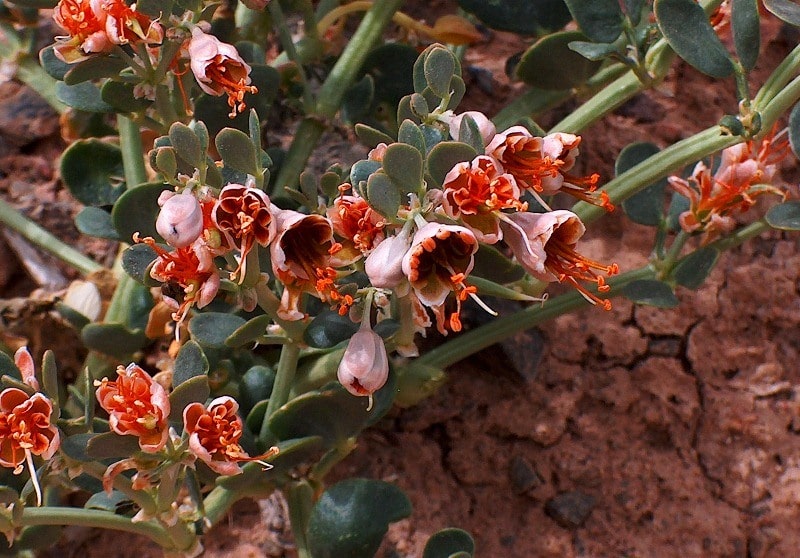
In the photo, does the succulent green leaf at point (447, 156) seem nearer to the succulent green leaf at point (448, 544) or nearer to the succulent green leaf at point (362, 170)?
the succulent green leaf at point (362, 170)

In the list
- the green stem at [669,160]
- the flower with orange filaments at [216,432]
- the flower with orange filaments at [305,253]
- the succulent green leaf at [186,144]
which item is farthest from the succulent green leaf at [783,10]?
the flower with orange filaments at [216,432]

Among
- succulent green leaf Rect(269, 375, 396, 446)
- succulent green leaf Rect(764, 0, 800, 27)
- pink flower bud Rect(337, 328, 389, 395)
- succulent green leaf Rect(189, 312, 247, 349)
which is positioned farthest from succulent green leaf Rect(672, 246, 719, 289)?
succulent green leaf Rect(189, 312, 247, 349)

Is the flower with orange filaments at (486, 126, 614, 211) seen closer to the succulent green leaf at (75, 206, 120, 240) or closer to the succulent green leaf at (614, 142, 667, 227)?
the succulent green leaf at (614, 142, 667, 227)

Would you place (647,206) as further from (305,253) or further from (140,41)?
(140,41)

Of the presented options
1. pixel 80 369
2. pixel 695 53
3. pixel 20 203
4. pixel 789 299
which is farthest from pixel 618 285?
pixel 20 203

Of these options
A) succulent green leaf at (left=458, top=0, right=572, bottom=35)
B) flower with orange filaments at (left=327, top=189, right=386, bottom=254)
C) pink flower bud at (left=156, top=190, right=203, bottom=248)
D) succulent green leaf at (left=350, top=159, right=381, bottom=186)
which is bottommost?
succulent green leaf at (left=458, top=0, right=572, bottom=35)

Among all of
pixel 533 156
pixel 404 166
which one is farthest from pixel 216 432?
pixel 533 156

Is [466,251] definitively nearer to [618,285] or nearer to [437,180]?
[437,180]
